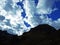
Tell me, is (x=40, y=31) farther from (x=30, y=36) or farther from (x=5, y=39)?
(x=5, y=39)

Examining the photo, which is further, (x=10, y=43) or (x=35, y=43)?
(x=10, y=43)

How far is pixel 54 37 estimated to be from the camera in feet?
374

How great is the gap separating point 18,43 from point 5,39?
15.3 meters

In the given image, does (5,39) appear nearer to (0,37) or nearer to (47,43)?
(0,37)

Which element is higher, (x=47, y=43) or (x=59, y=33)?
(x=59, y=33)

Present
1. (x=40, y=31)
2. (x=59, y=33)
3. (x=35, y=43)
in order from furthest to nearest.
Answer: (x=40, y=31) → (x=59, y=33) → (x=35, y=43)

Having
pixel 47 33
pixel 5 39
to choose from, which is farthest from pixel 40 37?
pixel 5 39

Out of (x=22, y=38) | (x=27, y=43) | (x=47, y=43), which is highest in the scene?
(x=22, y=38)

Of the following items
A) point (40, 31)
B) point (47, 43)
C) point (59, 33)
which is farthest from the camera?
point (40, 31)

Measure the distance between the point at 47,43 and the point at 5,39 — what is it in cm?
4630

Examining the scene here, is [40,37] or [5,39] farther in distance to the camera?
[5,39]

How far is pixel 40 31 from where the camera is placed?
130m

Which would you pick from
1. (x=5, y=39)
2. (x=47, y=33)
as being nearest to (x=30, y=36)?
(x=47, y=33)

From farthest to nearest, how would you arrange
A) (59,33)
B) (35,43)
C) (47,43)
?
(59,33) < (35,43) < (47,43)
